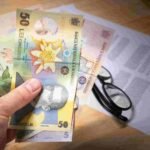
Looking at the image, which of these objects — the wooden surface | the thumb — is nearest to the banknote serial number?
the thumb

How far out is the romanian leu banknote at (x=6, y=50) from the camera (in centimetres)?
81

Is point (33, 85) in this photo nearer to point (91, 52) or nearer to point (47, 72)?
point (47, 72)

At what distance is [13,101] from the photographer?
28.4 inches

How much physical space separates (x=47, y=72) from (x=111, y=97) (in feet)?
0.55

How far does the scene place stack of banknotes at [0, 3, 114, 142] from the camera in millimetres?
770

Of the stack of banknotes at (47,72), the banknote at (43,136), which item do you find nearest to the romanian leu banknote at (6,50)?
the stack of banknotes at (47,72)

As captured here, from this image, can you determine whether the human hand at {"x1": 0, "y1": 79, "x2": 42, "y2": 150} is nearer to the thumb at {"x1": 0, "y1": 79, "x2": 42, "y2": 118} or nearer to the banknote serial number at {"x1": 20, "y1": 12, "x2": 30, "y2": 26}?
the thumb at {"x1": 0, "y1": 79, "x2": 42, "y2": 118}

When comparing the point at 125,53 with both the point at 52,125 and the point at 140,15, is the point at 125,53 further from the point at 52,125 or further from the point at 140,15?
the point at 52,125

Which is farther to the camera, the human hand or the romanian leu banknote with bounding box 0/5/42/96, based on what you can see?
the romanian leu banknote with bounding box 0/5/42/96

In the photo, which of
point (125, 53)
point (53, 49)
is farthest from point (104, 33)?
point (53, 49)

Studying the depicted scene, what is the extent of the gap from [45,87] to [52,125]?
87 millimetres

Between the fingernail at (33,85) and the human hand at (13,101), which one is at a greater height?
the fingernail at (33,85)

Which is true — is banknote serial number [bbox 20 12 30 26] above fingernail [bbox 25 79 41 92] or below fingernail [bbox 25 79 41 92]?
above

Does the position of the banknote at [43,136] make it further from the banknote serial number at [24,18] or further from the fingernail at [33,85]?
the banknote serial number at [24,18]
